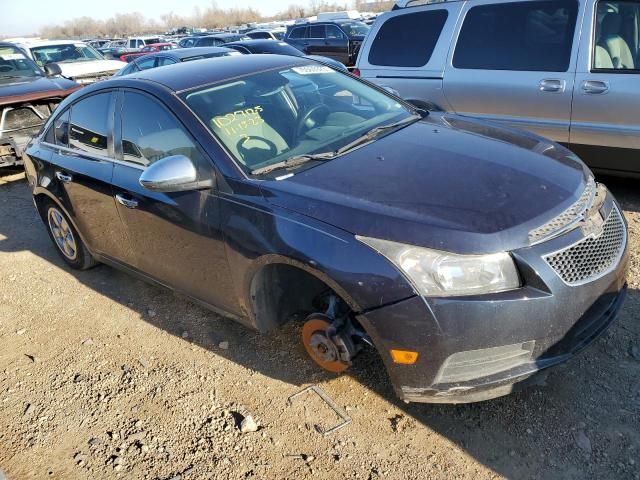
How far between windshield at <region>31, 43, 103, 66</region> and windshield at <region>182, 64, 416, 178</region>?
11296 millimetres

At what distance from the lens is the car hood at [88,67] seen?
38.8ft

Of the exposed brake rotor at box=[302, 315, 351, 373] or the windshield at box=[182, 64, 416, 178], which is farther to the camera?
the windshield at box=[182, 64, 416, 178]

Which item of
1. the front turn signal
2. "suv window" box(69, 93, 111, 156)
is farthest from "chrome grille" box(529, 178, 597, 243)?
"suv window" box(69, 93, 111, 156)

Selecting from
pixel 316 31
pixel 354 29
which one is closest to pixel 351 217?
pixel 354 29

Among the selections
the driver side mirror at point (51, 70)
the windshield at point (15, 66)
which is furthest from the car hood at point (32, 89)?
the driver side mirror at point (51, 70)

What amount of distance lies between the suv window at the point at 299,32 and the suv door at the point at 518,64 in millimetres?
13977

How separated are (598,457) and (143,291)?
3.24m

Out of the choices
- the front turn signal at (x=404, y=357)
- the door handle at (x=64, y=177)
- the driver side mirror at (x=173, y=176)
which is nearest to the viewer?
the front turn signal at (x=404, y=357)

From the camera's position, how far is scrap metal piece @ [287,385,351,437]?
2.62 metres

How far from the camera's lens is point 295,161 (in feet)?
9.41

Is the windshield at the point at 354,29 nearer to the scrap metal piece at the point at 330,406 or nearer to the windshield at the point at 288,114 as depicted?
the windshield at the point at 288,114

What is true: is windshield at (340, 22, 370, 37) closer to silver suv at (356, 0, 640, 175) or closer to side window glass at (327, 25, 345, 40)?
side window glass at (327, 25, 345, 40)

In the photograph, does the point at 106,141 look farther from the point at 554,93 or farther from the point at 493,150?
the point at 554,93

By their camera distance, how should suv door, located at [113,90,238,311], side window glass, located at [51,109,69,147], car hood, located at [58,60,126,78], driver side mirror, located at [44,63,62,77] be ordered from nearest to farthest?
suv door, located at [113,90,238,311] < side window glass, located at [51,109,69,147] < driver side mirror, located at [44,63,62,77] < car hood, located at [58,60,126,78]
